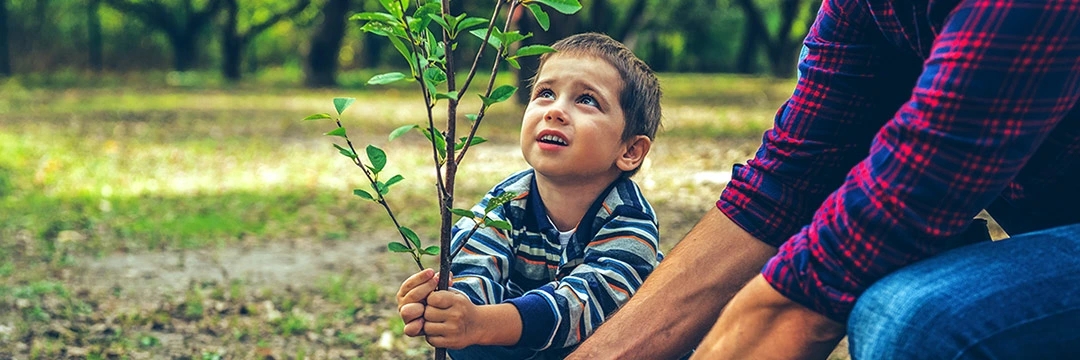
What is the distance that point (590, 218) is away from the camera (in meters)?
2.24

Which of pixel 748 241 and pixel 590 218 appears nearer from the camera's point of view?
pixel 748 241

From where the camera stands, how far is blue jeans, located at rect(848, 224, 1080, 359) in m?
1.32

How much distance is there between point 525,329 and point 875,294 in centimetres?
76

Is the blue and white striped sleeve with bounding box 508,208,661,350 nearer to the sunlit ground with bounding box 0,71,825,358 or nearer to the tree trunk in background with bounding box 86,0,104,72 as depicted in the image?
the sunlit ground with bounding box 0,71,825,358

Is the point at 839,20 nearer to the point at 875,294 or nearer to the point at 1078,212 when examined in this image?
the point at 1078,212

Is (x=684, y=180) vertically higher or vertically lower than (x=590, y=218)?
lower

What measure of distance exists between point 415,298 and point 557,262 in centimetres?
55

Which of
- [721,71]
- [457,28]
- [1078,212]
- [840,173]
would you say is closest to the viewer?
[457,28]

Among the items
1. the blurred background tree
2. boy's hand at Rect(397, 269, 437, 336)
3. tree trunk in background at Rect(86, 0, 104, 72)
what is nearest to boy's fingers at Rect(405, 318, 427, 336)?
boy's hand at Rect(397, 269, 437, 336)

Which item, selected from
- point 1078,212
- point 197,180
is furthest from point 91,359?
point 197,180

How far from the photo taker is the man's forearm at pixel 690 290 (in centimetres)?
196

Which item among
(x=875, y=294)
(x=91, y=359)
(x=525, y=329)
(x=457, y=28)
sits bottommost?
(x=91, y=359)

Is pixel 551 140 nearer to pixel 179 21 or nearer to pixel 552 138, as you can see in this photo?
pixel 552 138

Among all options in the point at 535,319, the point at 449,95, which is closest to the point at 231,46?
the point at 535,319
